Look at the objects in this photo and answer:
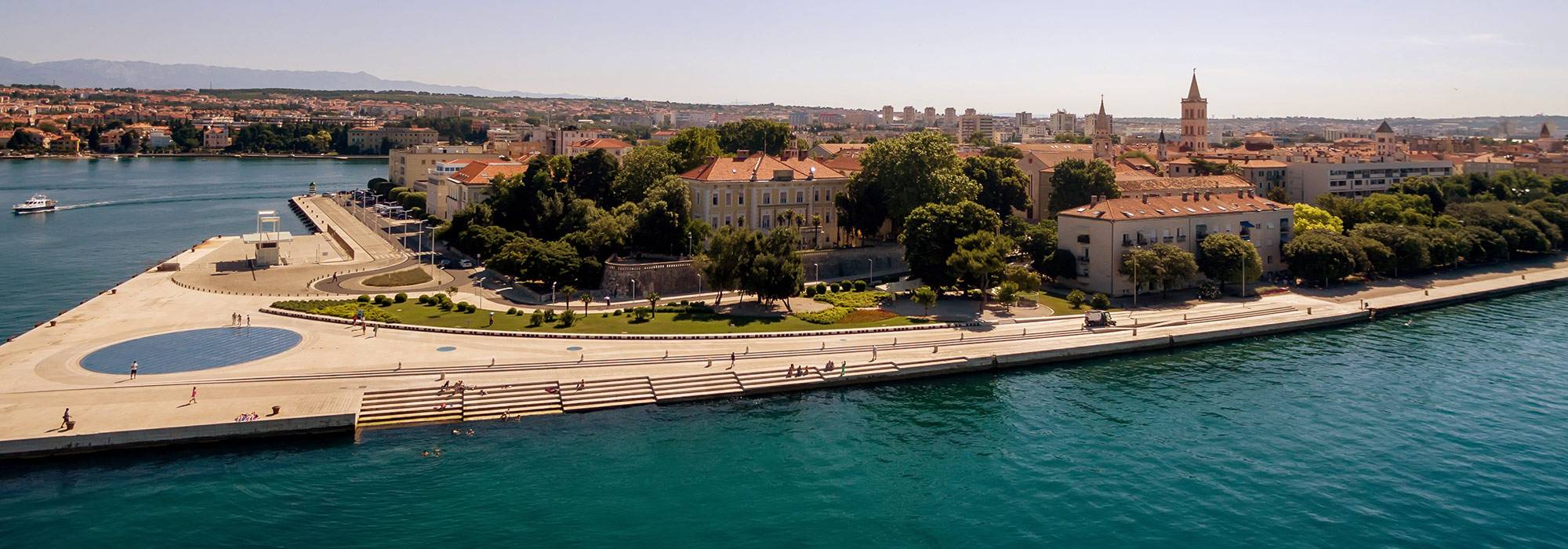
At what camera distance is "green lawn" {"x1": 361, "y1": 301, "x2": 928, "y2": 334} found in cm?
5006

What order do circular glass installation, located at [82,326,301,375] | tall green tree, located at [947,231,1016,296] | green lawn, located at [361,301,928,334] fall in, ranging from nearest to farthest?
circular glass installation, located at [82,326,301,375]
green lawn, located at [361,301,928,334]
tall green tree, located at [947,231,1016,296]

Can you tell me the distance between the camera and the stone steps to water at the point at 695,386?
136 ft

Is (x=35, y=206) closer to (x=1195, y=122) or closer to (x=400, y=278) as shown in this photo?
(x=400, y=278)

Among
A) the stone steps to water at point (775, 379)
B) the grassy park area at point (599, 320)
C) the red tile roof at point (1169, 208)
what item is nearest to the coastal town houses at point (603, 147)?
the grassy park area at point (599, 320)

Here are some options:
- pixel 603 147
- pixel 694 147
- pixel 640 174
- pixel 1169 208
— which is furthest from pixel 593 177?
pixel 1169 208

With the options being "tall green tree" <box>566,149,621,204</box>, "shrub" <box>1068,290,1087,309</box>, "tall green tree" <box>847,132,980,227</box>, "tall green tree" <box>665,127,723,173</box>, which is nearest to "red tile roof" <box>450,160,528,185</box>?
"tall green tree" <box>566,149,621,204</box>

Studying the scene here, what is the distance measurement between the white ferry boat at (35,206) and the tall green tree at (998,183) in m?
103

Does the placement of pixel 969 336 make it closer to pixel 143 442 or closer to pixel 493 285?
pixel 493 285

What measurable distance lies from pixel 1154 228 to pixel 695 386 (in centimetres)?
3601

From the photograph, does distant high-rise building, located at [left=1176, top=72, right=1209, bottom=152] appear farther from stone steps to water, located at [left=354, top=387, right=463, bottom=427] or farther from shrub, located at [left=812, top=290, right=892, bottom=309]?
stone steps to water, located at [left=354, top=387, right=463, bottom=427]

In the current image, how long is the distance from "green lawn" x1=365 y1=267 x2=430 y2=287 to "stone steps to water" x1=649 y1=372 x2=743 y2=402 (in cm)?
2788

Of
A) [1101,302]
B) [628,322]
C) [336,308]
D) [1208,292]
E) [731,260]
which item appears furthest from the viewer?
[1208,292]

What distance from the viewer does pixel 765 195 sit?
2709 inches

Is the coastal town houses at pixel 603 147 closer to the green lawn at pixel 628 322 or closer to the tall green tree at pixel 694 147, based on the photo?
the tall green tree at pixel 694 147
